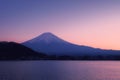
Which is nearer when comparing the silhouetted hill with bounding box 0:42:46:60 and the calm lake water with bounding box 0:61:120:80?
the calm lake water with bounding box 0:61:120:80

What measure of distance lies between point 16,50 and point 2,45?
468 cm

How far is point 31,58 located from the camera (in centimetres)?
10819

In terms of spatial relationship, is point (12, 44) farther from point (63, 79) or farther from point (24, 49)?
point (63, 79)

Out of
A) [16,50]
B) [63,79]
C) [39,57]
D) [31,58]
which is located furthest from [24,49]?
[63,79]

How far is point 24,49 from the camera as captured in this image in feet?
301

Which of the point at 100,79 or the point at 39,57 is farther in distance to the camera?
the point at 39,57

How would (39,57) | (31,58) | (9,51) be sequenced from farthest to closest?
(39,57) → (31,58) → (9,51)

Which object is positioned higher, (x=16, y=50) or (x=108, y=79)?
(x=16, y=50)

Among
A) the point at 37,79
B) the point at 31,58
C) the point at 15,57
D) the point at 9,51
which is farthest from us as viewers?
the point at 31,58

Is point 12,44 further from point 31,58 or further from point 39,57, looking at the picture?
point 39,57

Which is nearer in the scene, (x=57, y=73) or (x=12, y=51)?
(x=57, y=73)

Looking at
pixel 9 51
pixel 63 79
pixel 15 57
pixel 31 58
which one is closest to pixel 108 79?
pixel 63 79

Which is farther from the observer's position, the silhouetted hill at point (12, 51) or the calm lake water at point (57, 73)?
the silhouetted hill at point (12, 51)

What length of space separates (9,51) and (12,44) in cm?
411
